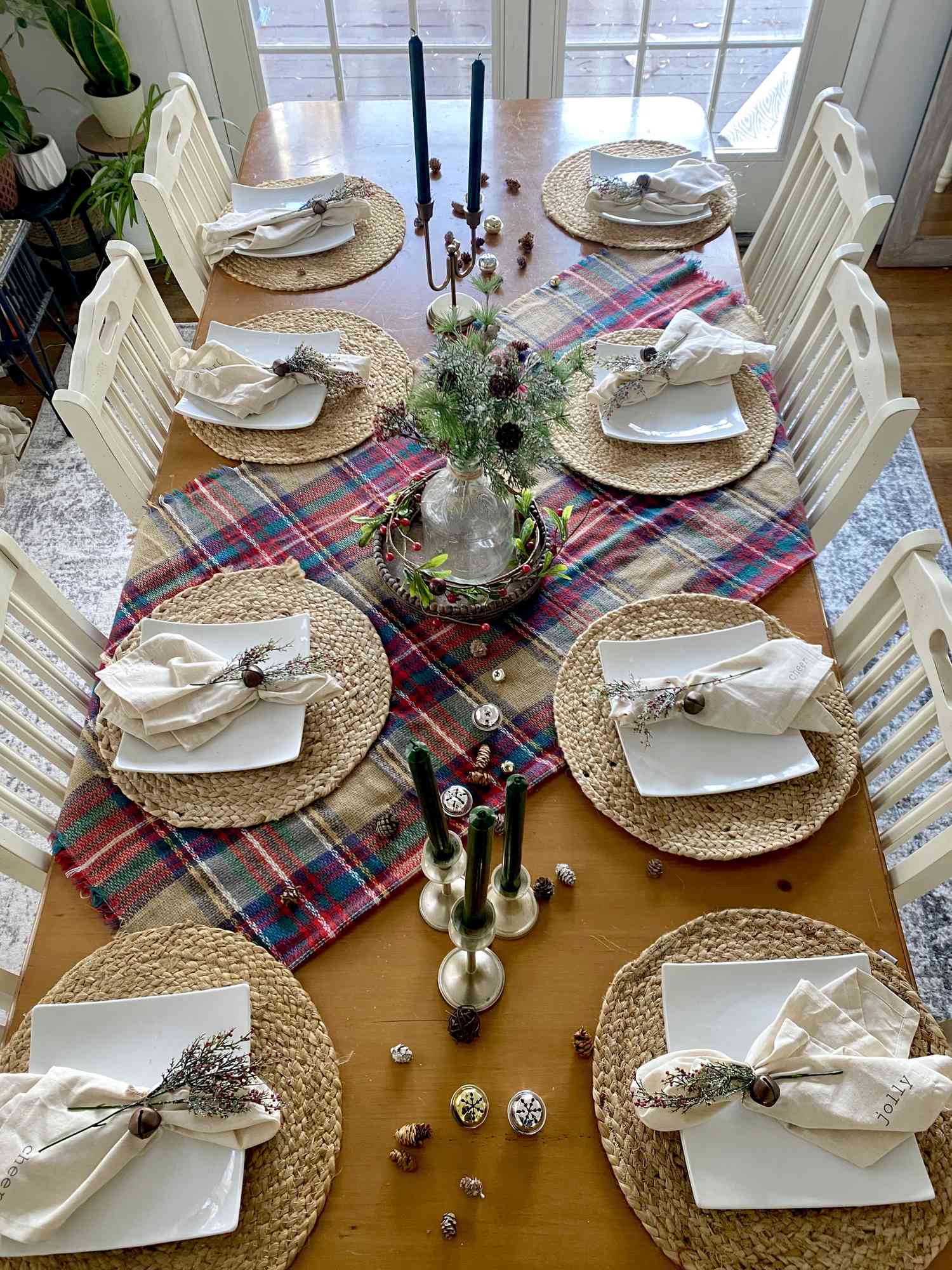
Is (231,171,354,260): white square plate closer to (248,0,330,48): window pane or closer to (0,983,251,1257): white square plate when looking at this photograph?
(248,0,330,48): window pane

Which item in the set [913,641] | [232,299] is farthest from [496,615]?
[232,299]

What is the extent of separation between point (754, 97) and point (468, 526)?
2433 mm

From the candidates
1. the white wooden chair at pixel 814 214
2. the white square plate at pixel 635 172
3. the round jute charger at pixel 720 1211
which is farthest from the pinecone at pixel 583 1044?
the white square plate at pixel 635 172

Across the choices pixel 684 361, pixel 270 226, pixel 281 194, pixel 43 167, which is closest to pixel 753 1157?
pixel 684 361

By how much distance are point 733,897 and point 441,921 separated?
1.08 feet

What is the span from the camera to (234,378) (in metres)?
1.51

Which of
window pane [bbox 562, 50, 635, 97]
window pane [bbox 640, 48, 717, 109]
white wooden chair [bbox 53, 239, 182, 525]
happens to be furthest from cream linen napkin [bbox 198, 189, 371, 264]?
window pane [bbox 640, 48, 717, 109]

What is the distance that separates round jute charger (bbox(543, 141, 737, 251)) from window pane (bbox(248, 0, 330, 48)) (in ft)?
4.16

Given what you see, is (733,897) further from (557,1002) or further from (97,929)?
(97,929)

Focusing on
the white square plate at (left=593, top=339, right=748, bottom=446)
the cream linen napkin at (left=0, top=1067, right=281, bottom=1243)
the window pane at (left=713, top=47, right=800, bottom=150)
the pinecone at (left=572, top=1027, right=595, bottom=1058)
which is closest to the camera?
the cream linen napkin at (left=0, top=1067, right=281, bottom=1243)

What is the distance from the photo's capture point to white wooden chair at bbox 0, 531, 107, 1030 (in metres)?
1.09

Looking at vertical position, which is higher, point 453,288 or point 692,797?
point 453,288

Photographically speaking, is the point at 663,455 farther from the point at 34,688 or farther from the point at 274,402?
the point at 34,688

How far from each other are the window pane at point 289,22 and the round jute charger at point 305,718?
2210mm
